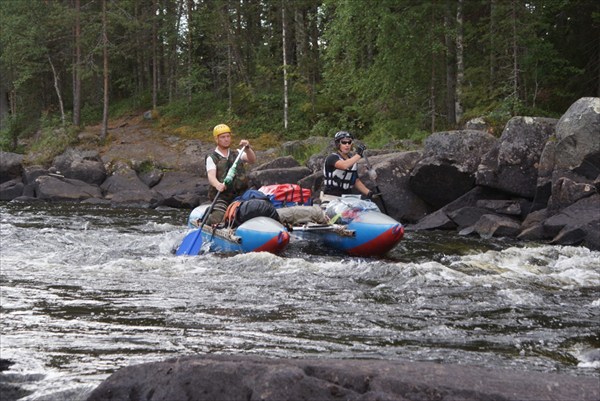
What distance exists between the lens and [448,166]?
1460cm

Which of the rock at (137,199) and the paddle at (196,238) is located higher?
the paddle at (196,238)

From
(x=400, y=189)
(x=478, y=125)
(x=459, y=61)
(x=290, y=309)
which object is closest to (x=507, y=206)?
(x=400, y=189)

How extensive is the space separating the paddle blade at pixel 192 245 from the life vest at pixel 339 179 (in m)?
2.13

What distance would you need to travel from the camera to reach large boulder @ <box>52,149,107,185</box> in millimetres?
24734

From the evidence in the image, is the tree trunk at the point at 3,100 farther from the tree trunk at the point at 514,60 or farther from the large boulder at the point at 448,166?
the large boulder at the point at 448,166

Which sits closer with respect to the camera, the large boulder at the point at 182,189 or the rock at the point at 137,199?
the large boulder at the point at 182,189

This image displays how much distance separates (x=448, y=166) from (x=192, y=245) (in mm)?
6648

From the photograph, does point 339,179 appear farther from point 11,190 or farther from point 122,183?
point 11,190

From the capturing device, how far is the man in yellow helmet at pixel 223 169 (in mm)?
10094

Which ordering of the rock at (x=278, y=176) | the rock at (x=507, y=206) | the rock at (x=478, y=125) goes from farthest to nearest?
the rock at (x=278, y=176) → the rock at (x=478, y=125) → the rock at (x=507, y=206)

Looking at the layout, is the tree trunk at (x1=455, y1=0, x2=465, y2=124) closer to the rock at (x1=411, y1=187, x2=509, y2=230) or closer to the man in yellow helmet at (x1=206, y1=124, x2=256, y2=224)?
the rock at (x1=411, y1=187, x2=509, y2=230)

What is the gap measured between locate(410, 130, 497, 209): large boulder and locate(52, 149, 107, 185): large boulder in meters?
13.3

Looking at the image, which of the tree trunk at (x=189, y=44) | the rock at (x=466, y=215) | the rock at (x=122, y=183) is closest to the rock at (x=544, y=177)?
the rock at (x=466, y=215)

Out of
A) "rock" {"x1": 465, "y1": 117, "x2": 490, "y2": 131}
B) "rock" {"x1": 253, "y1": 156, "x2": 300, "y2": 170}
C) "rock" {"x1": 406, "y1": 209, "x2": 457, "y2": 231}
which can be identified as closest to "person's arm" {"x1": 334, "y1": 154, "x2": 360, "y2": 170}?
"rock" {"x1": 406, "y1": 209, "x2": 457, "y2": 231}
